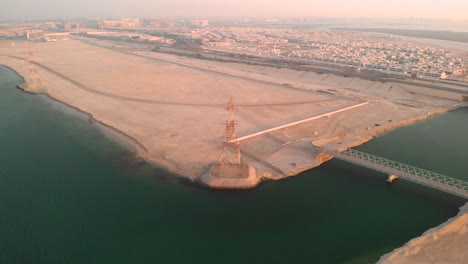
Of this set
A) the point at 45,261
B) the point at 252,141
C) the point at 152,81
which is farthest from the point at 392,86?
the point at 45,261

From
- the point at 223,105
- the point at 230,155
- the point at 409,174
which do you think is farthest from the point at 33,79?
the point at 409,174

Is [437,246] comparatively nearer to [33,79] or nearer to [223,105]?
[223,105]

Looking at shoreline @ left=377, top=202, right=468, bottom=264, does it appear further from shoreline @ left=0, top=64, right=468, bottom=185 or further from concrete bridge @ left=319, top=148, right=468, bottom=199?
shoreline @ left=0, top=64, right=468, bottom=185

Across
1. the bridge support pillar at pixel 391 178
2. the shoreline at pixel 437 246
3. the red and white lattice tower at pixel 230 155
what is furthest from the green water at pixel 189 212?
the red and white lattice tower at pixel 230 155

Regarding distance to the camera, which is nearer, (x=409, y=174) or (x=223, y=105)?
(x=409, y=174)

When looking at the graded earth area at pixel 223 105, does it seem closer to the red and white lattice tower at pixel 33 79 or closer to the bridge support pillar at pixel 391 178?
the red and white lattice tower at pixel 33 79

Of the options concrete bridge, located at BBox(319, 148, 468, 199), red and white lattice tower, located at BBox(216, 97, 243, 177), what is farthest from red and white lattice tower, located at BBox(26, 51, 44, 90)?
concrete bridge, located at BBox(319, 148, 468, 199)
